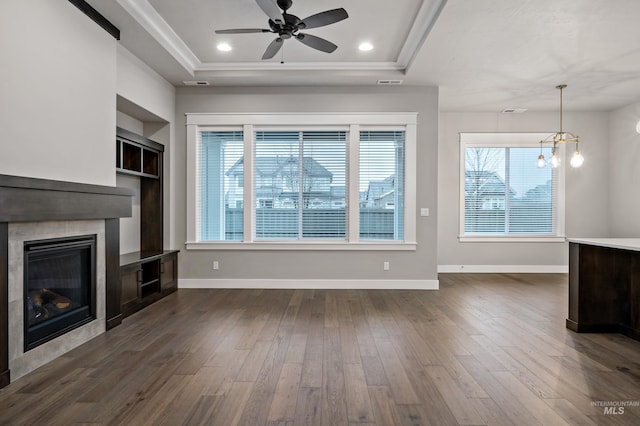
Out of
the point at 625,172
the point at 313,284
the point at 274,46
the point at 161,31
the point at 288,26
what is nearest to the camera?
the point at 288,26

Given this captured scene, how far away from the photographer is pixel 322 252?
215 inches

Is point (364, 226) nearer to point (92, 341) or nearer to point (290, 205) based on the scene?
point (290, 205)

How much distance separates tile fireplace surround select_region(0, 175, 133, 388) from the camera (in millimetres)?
2404

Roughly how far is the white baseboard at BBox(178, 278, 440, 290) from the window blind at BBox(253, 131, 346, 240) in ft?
2.18

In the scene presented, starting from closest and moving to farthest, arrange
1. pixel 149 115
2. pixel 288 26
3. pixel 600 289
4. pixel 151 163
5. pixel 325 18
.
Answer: pixel 325 18, pixel 288 26, pixel 600 289, pixel 149 115, pixel 151 163

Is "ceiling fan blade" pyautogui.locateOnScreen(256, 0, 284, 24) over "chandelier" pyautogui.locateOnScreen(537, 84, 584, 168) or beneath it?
over

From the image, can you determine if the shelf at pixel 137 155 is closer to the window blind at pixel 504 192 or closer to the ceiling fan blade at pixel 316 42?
the ceiling fan blade at pixel 316 42

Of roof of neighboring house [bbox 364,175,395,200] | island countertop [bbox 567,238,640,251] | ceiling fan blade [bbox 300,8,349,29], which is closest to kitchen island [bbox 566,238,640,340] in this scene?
island countertop [bbox 567,238,640,251]

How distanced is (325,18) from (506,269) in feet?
18.6

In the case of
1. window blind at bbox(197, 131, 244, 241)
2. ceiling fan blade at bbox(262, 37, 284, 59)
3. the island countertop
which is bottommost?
the island countertop

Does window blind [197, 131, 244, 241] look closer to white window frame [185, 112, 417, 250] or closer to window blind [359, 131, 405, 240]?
white window frame [185, 112, 417, 250]

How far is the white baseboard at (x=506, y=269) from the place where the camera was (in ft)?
22.1

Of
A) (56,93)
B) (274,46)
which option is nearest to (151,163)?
(56,93)

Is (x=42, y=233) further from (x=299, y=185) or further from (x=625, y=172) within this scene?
(x=625, y=172)
